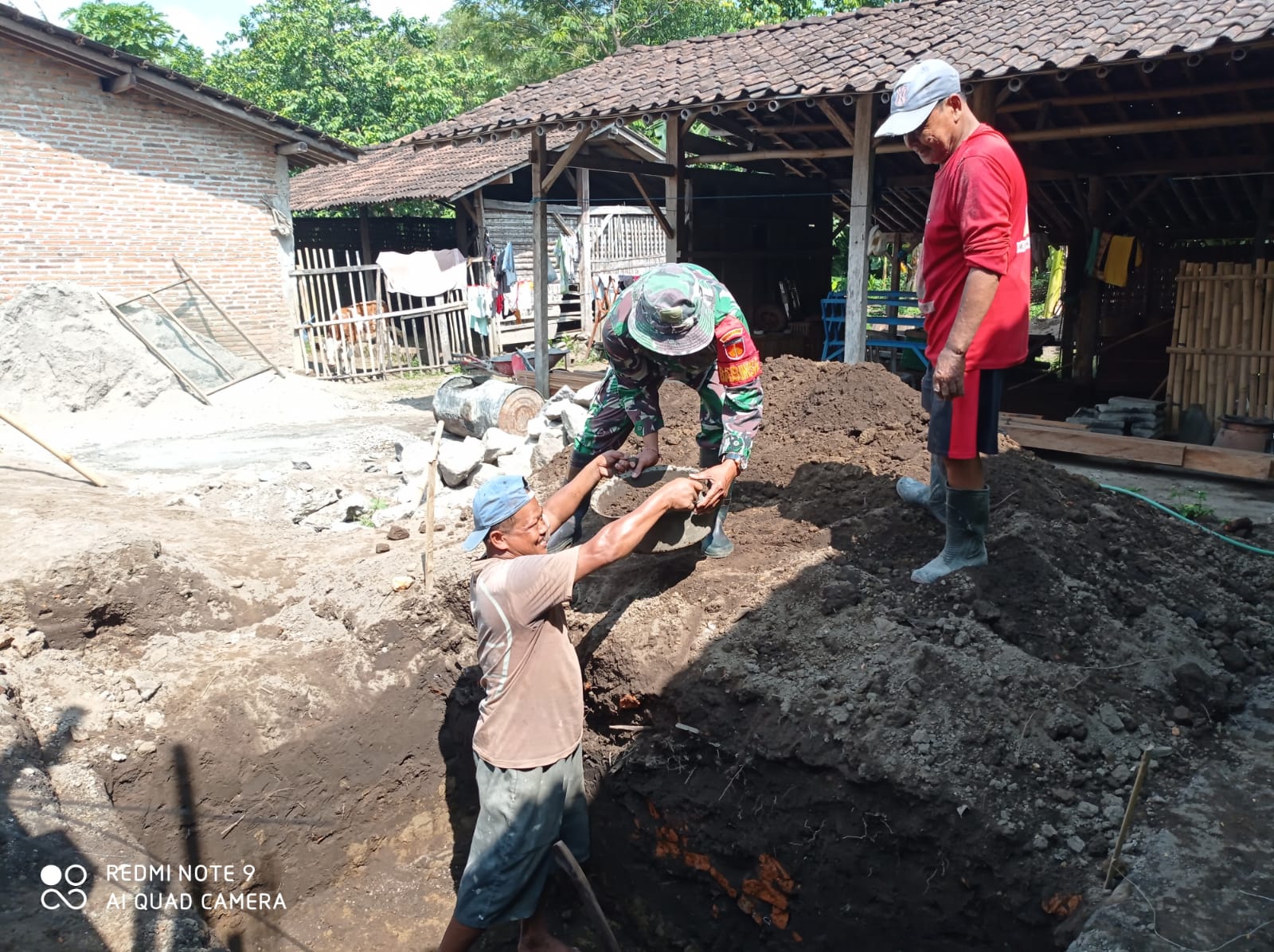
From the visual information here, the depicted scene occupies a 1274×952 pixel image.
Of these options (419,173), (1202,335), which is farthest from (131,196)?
(1202,335)

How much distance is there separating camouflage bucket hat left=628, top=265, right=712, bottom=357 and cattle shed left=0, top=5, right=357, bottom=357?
1076 cm

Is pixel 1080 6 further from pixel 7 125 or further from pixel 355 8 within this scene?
pixel 355 8

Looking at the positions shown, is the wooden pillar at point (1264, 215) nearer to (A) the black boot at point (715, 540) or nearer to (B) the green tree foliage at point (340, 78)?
(A) the black boot at point (715, 540)

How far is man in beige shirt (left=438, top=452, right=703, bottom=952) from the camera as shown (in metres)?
3.03

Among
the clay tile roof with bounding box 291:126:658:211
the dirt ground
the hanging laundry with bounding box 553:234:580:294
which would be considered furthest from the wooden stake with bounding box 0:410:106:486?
the hanging laundry with bounding box 553:234:580:294

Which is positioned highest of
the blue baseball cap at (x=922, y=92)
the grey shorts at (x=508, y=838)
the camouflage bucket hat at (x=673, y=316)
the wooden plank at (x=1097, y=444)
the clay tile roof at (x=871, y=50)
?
the clay tile roof at (x=871, y=50)

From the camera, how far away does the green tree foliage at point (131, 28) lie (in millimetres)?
25016

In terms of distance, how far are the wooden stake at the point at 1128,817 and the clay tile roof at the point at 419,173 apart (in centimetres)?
1298

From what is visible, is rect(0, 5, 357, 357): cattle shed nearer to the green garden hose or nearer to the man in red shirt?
the man in red shirt

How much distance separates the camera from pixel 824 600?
154 inches

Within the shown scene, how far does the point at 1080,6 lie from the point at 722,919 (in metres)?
7.60

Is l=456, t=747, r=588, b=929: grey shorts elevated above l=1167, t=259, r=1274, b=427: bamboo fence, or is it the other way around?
l=1167, t=259, r=1274, b=427: bamboo fence

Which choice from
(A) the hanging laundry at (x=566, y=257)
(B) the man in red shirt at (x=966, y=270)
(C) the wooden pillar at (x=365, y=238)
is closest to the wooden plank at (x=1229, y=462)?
(B) the man in red shirt at (x=966, y=270)

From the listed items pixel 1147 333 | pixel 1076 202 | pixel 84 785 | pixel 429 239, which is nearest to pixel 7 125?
pixel 429 239
